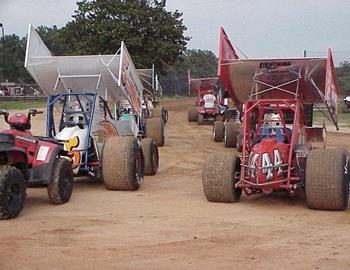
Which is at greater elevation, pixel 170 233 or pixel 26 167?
pixel 26 167

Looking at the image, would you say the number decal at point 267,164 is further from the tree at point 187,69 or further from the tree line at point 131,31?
the tree at point 187,69

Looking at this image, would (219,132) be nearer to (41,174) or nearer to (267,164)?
(267,164)

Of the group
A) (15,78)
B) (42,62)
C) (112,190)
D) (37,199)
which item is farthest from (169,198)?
(15,78)

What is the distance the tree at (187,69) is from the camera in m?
75.9

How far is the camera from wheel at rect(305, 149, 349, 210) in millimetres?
8531

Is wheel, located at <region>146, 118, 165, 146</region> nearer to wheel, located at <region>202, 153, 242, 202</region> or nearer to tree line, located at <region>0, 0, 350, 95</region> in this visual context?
wheel, located at <region>202, 153, 242, 202</region>

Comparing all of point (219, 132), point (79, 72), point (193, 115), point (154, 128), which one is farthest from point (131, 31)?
point (79, 72)

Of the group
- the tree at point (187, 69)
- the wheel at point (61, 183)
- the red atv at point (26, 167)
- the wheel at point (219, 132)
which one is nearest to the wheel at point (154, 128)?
the wheel at point (219, 132)

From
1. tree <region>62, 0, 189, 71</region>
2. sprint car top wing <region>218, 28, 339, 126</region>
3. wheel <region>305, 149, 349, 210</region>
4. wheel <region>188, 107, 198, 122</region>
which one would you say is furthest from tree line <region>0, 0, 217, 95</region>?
wheel <region>305, 149, 349, 210</region>

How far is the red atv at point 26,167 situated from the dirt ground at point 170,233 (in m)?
0.21

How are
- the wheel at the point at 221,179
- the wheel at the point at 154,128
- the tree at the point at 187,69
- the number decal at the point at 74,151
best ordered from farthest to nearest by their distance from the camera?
Answer: 1. the tree at the point at 187,69
2. the wheel at the point at 154,128
3. the number decal at the point at 74,151
4. the wheel at the point at 221,179

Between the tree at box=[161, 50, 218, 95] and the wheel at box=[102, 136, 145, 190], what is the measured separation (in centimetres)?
6337

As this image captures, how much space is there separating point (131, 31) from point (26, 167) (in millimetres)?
35678

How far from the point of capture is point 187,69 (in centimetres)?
7981
